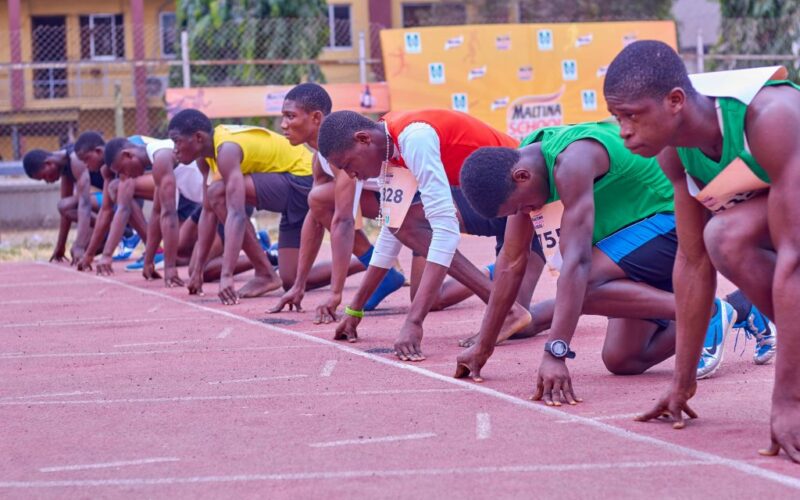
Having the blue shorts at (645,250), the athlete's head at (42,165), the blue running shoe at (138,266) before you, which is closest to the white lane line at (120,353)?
the blue shorts at (645,250)

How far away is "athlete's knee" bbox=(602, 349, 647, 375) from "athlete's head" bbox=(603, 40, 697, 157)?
1.89 m

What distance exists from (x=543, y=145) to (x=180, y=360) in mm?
2607

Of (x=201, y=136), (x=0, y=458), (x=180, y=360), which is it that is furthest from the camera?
(x=201, y=136)

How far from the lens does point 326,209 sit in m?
9.07

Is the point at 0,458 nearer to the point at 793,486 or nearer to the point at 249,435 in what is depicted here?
the point at 249,435

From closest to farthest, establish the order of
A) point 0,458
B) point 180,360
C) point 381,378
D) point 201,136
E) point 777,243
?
point 777,243, point 0,458, point 381,378, point 180,360, point 201,136

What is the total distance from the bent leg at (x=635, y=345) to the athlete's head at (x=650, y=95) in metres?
1.86

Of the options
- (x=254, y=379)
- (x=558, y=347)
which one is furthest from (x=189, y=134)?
(x=558, y=347)

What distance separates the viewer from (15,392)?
620 centimetres

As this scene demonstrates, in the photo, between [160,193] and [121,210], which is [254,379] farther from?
[121,210]

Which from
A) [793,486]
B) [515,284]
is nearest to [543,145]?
[515,284]

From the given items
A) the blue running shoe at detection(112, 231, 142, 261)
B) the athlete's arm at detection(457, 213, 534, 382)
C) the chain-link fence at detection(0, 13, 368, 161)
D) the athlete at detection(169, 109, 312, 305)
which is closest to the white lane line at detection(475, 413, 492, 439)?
the athlete's arm at detection(457, 213, 534, 382)

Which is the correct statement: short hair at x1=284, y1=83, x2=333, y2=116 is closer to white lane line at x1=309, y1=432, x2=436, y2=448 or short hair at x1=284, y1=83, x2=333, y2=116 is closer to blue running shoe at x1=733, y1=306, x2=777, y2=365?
blue running shoe at x1=733, y1=306, x2=777, y2=365

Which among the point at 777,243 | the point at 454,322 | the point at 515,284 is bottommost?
the point at 454,322
